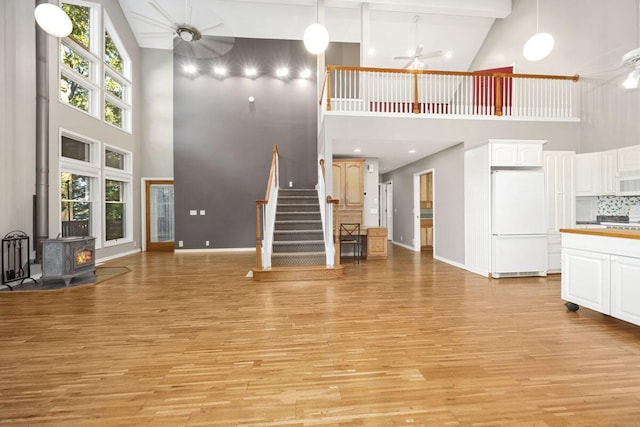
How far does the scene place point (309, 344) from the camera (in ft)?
8.34

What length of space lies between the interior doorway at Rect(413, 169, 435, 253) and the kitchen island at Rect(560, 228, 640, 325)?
15.4 feet

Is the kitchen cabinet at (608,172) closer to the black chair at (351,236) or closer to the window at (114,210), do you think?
the black chair at (351,236)

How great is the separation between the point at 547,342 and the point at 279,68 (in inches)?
341

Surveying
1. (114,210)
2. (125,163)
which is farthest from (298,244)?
(125,163)

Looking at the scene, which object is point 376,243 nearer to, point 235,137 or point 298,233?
point 298,233

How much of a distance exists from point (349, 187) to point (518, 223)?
3.62 meters

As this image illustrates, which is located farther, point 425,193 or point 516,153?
point 425,193

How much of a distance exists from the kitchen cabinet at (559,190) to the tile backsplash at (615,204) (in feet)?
2.02

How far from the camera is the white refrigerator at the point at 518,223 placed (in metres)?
4.97

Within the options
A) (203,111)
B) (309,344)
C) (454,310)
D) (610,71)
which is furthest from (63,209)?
(610,71)

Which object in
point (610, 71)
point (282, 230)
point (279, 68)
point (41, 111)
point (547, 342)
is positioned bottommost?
point (547, 342)

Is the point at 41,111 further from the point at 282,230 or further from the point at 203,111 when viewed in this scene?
the point at 282,230

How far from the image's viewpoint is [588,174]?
5211 mm

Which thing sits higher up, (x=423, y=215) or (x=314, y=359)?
(x=423, y=215)
